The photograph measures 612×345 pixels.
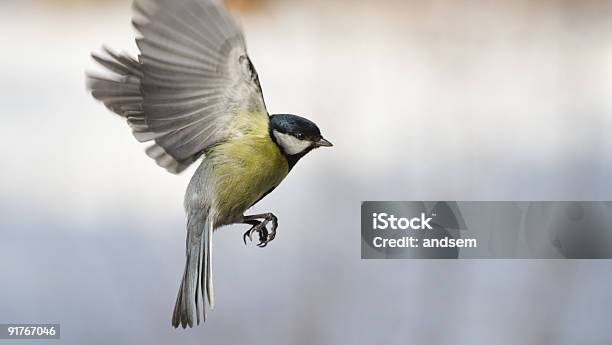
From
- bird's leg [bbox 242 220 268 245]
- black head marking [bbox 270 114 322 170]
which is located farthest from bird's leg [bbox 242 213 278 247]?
black head marking [bbox 270 114 322 170]

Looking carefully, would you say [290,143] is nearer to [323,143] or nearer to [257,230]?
[323,143]

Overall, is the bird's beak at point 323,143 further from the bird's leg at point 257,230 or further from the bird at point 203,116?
the bird's leg at point 257,230

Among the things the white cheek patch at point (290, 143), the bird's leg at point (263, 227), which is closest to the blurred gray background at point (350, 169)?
the bird's leg at point (263, 227)

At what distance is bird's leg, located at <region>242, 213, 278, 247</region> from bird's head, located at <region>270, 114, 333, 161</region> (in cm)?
13

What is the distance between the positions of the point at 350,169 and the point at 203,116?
0.28 m

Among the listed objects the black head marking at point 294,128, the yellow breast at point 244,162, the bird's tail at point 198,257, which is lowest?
the bird's tail at point 198,257

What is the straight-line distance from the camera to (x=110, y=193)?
1340 millimetres

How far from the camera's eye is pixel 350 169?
134 cm

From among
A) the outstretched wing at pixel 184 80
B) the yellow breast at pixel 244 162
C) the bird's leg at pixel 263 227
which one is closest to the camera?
the outstretched wing at pixel 184 80

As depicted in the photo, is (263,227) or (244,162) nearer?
(244,162)

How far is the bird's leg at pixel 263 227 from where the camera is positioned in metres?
1.28

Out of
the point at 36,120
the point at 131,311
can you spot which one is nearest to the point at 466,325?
the point at 131,311

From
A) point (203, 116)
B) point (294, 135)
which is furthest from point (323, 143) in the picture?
point (203, 116)

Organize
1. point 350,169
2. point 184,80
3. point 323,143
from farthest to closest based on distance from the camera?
1. point 350,169
2. point 323,143
3. point 184,80
